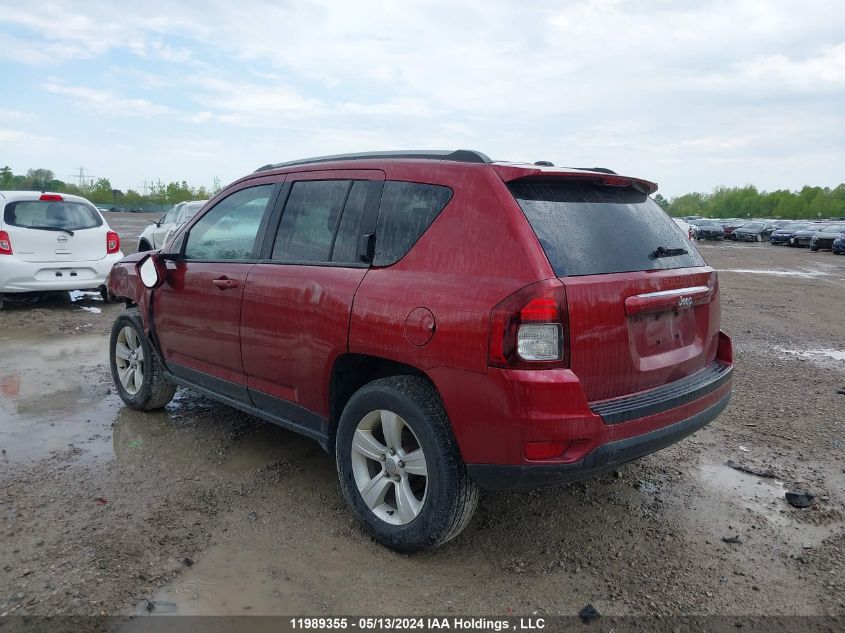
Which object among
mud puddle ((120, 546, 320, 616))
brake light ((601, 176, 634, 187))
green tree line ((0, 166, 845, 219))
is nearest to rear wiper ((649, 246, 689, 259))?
brake light ((601, 176, 634, 187))

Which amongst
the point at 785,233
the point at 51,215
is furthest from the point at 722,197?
the point at 51,215

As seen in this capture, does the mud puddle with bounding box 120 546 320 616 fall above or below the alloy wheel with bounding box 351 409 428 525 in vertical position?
below

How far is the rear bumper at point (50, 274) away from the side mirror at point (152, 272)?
17.0ft

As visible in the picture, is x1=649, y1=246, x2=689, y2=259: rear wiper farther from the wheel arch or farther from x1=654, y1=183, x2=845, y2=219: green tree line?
x1=654, y1=183, x2=845, y2=219: green tree line

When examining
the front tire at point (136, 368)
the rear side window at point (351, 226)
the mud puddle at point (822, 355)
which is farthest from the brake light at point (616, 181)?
the mud puddle at point (822, 355)

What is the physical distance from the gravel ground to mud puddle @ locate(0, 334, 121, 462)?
0.03 meters

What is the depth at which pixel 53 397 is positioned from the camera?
5742mm

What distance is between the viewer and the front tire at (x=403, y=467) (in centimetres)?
296

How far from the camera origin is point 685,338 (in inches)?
131

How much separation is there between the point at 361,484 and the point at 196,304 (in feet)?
5.92

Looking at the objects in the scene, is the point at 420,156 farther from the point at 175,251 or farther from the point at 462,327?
the point at 175,251

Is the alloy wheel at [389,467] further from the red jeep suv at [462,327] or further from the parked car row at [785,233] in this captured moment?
the parked car row at [785,233]

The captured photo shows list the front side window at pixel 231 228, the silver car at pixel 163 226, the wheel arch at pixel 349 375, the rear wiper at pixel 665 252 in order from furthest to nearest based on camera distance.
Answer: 1. the silver car at pixel 163 226
2. the front side window at pixel 231 228
3. the wheel arch at pixel 349 375
4. the rear wiper at pixel 665 252

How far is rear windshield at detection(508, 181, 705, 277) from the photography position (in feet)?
9.68
